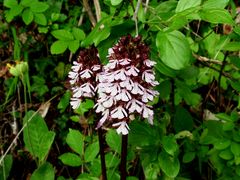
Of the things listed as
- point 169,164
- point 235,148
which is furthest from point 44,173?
point 235,148

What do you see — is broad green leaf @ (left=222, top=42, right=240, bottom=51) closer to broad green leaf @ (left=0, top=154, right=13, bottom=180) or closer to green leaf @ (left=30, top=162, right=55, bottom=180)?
green leaf @ (left=30, top=162, right=55, bottom=180)

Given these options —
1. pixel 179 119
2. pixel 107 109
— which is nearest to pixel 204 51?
pixel 179 119

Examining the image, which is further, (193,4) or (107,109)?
(107,109)

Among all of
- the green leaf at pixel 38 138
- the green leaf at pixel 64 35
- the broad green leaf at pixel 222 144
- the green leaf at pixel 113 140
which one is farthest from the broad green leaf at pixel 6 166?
the broad green leaf at pixel 222 144

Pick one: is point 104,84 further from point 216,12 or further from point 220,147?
point 220,147

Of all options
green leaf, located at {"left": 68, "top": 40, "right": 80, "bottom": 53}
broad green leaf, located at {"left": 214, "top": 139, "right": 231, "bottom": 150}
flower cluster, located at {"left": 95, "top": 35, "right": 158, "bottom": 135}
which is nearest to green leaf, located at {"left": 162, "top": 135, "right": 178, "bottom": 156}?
broad green leaf, located at {"left": 214, "top": 139, "right": 231, "bottom": 150}

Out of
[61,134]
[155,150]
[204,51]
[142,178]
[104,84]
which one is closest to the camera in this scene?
[104,84]
